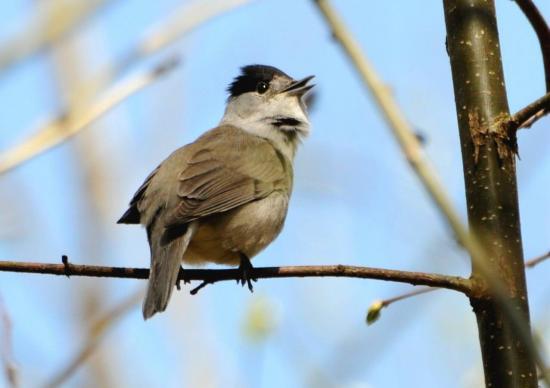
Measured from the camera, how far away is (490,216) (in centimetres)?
296

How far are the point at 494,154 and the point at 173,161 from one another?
111 inches

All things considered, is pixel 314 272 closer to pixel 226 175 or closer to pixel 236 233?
pixel 236 233

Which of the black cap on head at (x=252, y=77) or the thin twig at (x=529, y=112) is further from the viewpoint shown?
the black cap on head at (x=252, y=77)

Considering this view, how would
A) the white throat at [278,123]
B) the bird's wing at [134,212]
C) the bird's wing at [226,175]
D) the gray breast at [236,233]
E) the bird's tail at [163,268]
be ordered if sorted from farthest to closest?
the white throat at [278,123]
the bird's wing at [134,212]
the gray breast at [236,233]
the bird's wing at [226,175]
the bird's tail at [163,268]

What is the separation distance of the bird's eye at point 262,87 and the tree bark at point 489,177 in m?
3.63

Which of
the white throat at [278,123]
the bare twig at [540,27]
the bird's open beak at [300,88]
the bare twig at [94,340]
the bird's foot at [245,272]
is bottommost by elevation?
the bare twig at [94,340]

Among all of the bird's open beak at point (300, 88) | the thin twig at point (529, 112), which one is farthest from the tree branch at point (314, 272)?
the bird's open beak at point (300, 88)

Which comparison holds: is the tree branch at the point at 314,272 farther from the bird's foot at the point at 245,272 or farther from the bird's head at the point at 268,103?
the bird's head at the point at 268,103

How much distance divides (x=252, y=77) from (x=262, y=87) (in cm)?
16

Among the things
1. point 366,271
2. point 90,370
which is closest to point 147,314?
point 366,271

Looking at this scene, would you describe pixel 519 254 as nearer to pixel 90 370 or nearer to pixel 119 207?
pixel 90 370

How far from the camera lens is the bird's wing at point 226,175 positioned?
4801mm

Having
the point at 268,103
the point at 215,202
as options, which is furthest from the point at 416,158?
the point at 268,103

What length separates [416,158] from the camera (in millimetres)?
1802
